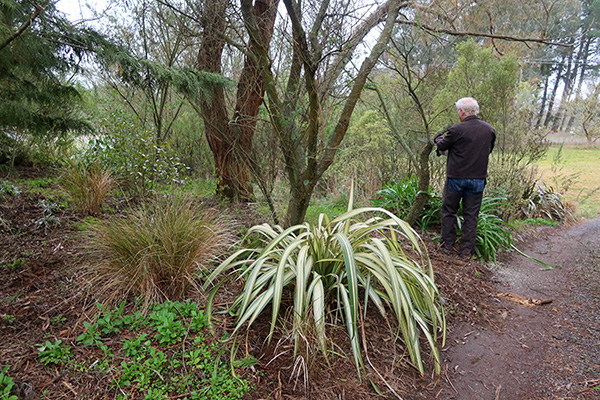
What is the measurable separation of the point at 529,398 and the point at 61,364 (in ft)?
8.64

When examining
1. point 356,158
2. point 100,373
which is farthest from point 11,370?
point 356,158

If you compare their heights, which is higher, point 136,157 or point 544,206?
point 136,157

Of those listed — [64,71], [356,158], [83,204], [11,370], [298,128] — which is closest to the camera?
[11,370]

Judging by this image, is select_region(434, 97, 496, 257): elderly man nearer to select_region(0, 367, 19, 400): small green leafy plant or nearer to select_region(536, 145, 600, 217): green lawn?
select_region(536, 145, 600, 217): green lawn

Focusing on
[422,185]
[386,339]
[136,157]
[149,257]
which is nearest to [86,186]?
[136,157]

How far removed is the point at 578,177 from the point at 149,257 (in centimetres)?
899

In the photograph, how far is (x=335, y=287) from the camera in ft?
7.13

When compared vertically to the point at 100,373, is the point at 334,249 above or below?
above

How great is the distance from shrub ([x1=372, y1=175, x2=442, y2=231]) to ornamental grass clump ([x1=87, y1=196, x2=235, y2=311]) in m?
2.96

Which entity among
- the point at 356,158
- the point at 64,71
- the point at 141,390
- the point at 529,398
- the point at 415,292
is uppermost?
the point at 64,71

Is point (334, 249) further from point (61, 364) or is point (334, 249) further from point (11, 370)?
point (11, 370)

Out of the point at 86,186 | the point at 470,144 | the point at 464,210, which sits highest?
the point at 470,144

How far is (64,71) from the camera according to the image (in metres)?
2.91

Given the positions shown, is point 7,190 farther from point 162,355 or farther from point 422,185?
point 422,185
